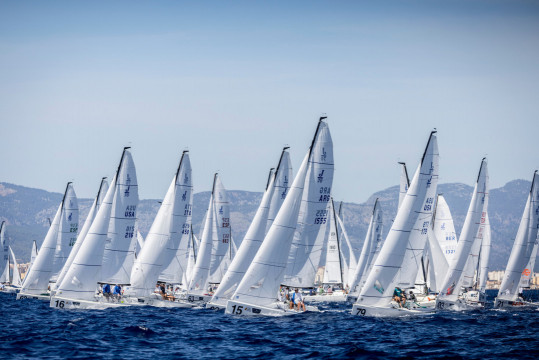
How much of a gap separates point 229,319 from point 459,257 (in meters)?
21.2

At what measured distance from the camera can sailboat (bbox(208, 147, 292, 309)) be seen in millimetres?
45906

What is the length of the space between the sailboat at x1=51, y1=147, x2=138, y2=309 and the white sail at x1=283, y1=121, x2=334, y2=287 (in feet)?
36.3

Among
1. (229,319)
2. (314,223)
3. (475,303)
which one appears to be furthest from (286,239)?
(475,303)

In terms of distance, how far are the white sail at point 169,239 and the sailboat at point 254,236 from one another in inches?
228

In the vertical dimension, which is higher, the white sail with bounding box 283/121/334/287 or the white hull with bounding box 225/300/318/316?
the white sail with bounding box 283/121/334/287

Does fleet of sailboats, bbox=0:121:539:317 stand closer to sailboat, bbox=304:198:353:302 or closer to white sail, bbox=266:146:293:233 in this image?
white sail, bbox=266:146:293:233

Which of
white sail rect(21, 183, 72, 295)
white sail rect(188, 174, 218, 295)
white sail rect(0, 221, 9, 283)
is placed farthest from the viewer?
white sail rect(0, 221, 9, 283)

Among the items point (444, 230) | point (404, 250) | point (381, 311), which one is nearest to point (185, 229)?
point (381, 311)

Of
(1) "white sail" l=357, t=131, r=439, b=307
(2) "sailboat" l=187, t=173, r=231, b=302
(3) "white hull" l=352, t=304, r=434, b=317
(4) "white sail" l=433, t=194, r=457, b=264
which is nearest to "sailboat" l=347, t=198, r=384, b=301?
(4) "white sail" l=433, t=194, r=457, b=264

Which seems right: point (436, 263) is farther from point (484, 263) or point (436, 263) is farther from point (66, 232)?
point (66, 232)

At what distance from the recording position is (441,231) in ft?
214

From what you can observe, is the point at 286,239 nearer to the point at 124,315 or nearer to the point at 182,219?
the point at 124,315

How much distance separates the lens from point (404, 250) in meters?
42.7

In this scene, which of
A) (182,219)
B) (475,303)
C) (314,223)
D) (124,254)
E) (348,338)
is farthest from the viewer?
(475,303)
